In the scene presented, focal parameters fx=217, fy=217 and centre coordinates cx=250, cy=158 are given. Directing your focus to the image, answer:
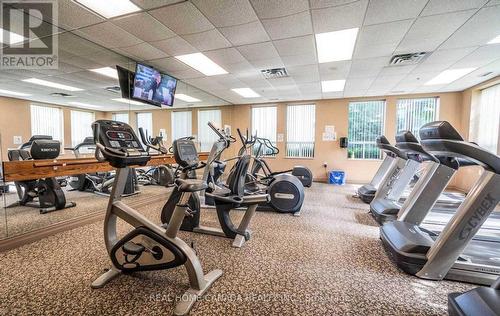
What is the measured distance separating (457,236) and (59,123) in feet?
19.1

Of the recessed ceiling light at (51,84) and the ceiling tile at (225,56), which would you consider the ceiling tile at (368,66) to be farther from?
the recessed ceiling light at (51,84)

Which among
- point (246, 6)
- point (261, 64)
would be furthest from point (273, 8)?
point (261, 64)

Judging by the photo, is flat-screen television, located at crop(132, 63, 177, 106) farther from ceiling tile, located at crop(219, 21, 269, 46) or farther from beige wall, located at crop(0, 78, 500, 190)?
ceiling tile, located at crop(219, 21, 269, 46)

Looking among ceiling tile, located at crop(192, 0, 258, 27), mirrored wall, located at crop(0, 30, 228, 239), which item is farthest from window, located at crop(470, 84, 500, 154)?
mirrored wall, located at crop(0, 30, 228, 239)

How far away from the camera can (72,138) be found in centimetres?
415

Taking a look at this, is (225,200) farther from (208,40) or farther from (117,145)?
(208,40)

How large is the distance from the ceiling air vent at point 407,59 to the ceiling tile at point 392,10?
4.48 ft

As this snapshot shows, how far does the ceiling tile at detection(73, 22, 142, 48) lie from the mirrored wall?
20 centimetres

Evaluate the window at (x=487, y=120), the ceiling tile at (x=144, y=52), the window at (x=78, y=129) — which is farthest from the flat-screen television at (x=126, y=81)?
the window at (x=487, y=120)

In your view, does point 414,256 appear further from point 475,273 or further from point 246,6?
point 246,6

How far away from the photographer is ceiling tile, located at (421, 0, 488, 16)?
231 cm

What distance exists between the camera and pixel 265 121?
8016 millimetres

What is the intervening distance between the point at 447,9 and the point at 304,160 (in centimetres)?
538

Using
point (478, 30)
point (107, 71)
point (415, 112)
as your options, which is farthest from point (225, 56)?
point (415, 112)
